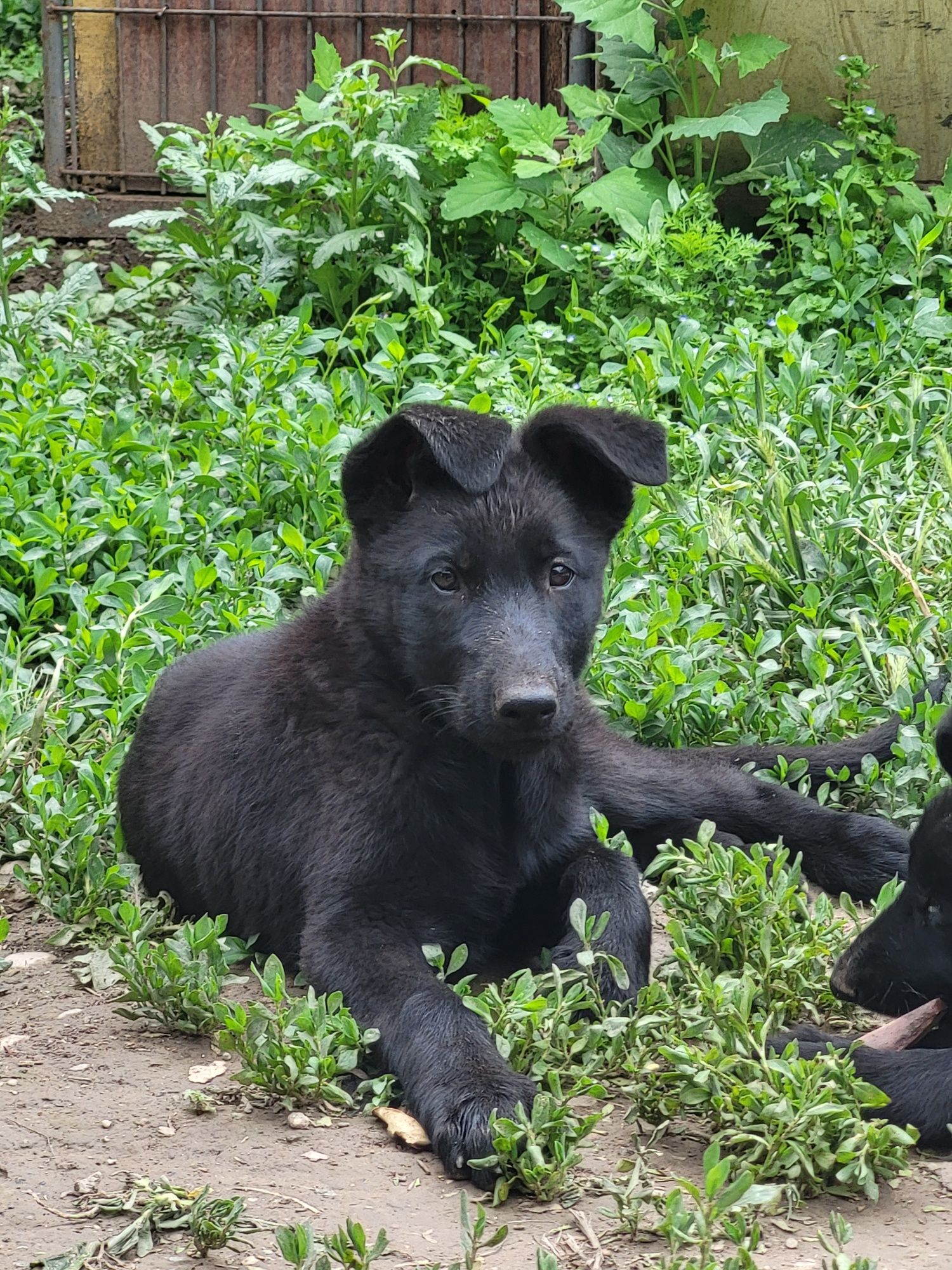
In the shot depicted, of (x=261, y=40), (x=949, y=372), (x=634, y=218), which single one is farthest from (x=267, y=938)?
(x=261, y=40)

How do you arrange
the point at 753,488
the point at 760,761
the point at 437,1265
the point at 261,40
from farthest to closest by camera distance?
the point at 261,40 < the point at 753,488 < the point at 760,761 < the point at 437,1265

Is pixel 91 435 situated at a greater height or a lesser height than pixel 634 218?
lesser

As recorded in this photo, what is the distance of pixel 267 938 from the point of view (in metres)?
3.95

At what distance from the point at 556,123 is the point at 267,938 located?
4562 mm

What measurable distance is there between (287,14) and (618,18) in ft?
5.67

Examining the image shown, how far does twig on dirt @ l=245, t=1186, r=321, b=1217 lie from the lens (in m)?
2.84

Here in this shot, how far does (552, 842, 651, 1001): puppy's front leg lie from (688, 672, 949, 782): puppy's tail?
93 centimetres

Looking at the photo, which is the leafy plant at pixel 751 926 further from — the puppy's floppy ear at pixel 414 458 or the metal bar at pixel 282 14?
the metal bar at pixel 282 14

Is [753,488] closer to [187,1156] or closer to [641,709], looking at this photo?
[641,709]

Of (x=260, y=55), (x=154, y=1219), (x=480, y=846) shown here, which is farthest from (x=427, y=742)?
(x=260, y=55)

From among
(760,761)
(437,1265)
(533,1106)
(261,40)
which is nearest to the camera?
(437,1265)

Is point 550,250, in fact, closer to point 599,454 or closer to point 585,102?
point 585,102

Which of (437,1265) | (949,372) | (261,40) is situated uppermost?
(261,40)

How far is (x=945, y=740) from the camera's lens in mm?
3469
